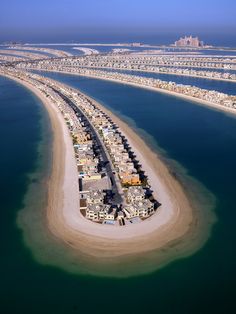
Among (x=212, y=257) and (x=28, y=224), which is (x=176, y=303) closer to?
(x=212, y=257)

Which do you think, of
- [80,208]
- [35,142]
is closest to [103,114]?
[35,142]

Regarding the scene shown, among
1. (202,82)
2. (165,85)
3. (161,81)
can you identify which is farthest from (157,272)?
(202,82)


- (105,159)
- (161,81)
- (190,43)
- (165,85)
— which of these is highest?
(190,43)

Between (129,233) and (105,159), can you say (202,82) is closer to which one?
(105,159)

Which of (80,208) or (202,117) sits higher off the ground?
(202,117)

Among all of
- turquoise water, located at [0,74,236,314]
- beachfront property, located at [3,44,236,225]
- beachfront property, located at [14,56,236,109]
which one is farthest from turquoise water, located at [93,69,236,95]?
turquoise water, located at [0,74,236,314]

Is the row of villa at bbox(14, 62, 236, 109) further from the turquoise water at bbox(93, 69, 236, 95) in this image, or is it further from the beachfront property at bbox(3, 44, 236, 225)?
the turquoise water at bbox(93, 69, 236, 95)
